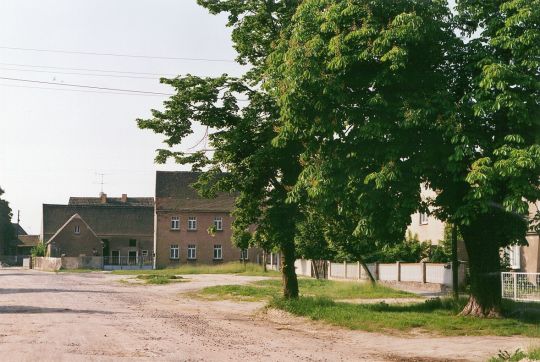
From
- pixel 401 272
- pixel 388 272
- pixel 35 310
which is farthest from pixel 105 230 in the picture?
pixel 35 310

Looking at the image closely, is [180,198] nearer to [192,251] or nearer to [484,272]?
[192,251]

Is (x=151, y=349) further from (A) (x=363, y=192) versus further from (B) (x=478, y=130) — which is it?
(B) (x=478, y=130)

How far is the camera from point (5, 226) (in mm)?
114875

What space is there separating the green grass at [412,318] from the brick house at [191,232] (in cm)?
5261

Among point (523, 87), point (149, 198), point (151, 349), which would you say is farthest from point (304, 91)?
point (149, 198)

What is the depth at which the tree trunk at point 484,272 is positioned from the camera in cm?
1897

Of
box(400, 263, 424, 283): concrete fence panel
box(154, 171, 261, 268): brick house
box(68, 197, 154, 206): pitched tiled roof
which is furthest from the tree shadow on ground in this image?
box(68, 197, 154, 206): pitched tiled roof

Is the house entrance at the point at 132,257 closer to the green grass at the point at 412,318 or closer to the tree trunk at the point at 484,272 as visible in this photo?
the green grass at the point at 412,318

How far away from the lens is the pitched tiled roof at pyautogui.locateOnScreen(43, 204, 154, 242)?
3580 inches

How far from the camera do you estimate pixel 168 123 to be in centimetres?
2316

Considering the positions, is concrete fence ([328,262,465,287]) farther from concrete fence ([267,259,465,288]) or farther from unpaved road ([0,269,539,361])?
unpaved road ([0,269,539,361])

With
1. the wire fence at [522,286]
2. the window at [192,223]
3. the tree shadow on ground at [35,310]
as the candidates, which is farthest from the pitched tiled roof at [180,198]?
the wire fence at [522,286]

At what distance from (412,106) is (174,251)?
60.1 m

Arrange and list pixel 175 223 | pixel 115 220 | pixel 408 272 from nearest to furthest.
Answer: pixel 408 272 → pixel 175 223 → pixel 115 220
